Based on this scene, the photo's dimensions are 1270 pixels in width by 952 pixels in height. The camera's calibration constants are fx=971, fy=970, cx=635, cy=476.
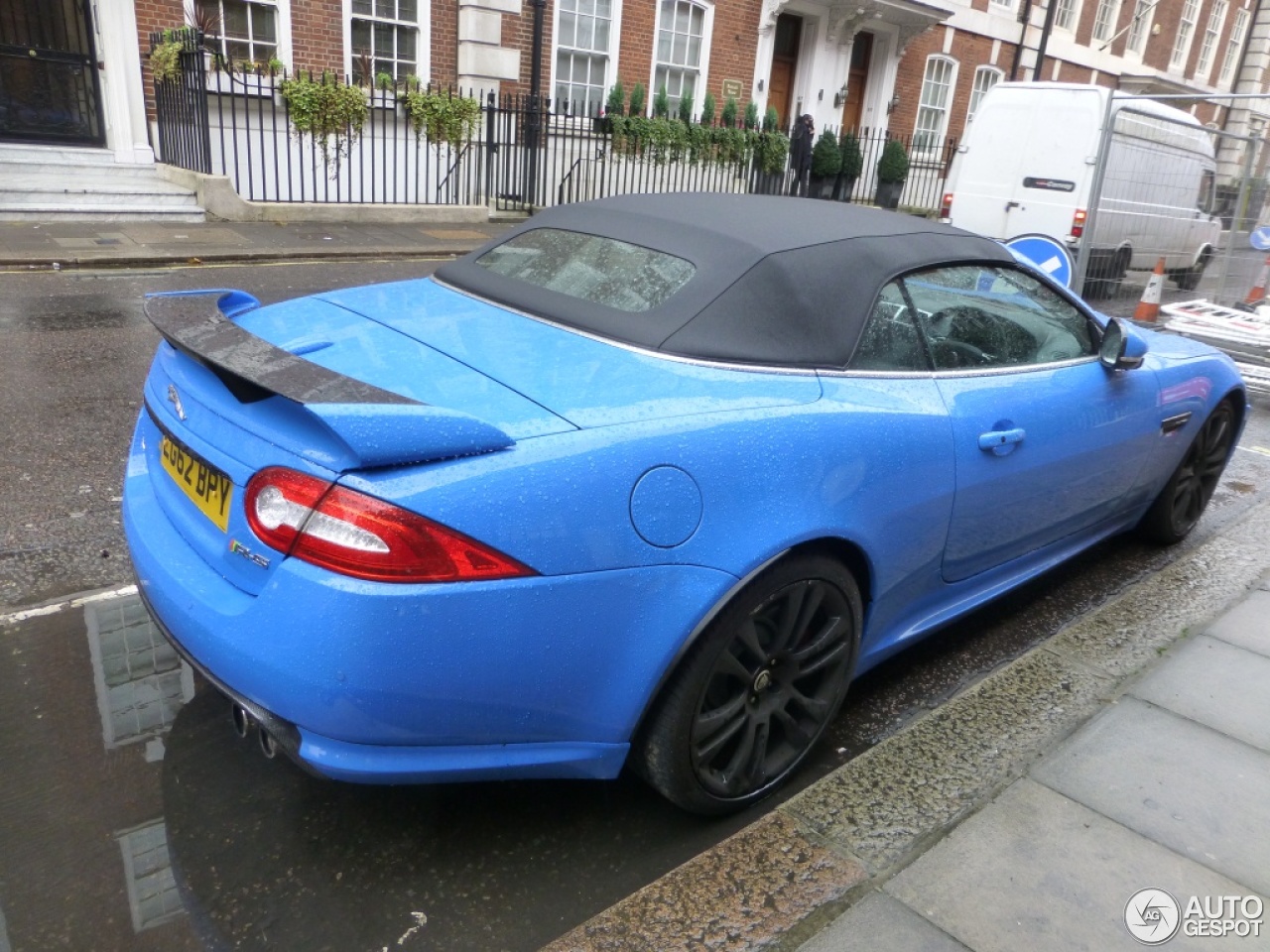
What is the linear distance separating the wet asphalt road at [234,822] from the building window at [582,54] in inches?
558

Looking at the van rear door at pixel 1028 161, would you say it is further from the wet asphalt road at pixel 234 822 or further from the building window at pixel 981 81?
the building window at pixel 981 81

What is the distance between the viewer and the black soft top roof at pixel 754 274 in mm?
2584

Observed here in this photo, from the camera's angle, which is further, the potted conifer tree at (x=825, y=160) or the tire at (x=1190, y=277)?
the potted conifer tree at (x=825, y=160)

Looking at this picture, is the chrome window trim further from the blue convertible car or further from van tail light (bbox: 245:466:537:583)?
van tail light (bbox: 245:466:537:583)

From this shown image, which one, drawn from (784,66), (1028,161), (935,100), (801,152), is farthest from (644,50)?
(935,100)

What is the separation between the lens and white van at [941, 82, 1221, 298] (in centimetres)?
1056

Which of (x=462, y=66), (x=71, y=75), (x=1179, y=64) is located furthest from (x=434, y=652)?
(x=1179, y=64)

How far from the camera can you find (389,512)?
1.83 metres

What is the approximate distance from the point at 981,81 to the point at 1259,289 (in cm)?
1676

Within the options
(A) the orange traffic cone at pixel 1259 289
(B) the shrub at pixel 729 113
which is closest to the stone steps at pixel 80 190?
(B) the shrub at pixel 729 113

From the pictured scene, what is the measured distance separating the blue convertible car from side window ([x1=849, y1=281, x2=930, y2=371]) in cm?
1

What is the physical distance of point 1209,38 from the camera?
3250 cm

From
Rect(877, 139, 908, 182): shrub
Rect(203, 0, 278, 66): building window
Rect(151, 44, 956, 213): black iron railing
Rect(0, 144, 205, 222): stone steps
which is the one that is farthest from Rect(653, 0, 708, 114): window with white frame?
Rect(0, 144, 205, 222): stone steps

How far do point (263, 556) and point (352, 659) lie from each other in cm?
32
